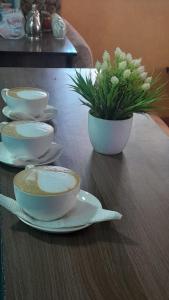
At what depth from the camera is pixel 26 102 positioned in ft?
3.93

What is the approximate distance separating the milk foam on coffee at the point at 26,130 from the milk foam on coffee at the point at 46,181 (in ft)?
0.48

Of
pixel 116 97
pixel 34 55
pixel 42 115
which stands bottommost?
pixel 34 55

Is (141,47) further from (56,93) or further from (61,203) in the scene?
(61,203)

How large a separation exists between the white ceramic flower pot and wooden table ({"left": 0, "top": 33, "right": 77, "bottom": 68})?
1316 millimetres

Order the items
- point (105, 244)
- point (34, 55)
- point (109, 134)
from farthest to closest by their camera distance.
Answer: point (34, 55) → point (109, 134) → point (105, 244)

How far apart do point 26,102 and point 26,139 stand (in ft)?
0.97

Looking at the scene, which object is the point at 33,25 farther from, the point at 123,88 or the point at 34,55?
the point at 123,88

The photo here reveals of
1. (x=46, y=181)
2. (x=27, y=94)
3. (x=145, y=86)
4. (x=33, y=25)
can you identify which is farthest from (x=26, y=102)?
(x=33, y=25)

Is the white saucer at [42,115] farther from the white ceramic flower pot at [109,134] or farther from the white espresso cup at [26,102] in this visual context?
the white ceramic flower pot at [109,134]

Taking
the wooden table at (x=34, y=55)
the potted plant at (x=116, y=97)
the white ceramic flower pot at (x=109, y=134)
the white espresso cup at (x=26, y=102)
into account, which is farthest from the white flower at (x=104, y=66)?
the wooden table at (x=34, y=55)

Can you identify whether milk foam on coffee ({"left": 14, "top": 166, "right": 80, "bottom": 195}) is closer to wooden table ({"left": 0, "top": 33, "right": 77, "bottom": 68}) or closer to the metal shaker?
wooden table ({"left": 0, "top": 33, "right": 77, "bottom": 68})

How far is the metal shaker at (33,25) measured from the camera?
2.52m

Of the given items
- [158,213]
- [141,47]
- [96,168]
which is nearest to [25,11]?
[141,47]

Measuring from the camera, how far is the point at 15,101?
121 centimetres
